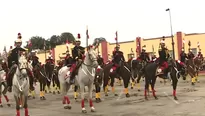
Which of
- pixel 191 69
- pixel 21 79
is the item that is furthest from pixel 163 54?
pixel 191 69

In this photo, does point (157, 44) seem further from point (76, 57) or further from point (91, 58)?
point (91, 58)

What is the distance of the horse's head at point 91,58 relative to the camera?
15.2 meters

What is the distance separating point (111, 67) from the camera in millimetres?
22297

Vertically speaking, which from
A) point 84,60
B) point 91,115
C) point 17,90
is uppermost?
point 84,60

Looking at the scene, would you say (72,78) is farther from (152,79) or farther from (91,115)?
(152,79)

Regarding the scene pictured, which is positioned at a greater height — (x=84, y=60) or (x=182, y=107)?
(x=84, y=60)

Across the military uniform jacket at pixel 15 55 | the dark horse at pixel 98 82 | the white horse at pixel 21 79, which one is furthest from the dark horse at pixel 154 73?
the military uniform jacket at pixel 15 55

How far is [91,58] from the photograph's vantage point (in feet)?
50.2

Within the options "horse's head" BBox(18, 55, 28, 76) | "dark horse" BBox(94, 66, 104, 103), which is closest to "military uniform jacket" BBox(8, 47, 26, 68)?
"horse's head" BBox(18, 55, 28, 76)

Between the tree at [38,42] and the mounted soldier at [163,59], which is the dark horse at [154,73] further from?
the tree at [38,42]

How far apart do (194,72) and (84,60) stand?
15.5 m

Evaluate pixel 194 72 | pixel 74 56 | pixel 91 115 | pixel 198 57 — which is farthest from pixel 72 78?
pixel 198 57

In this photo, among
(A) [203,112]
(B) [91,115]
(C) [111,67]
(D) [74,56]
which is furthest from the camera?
(C) [111,67]

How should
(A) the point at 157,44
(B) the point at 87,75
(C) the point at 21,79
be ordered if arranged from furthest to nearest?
(A) the point at 157,44, (B) the point at 87,75, (C) the point at 21,79
